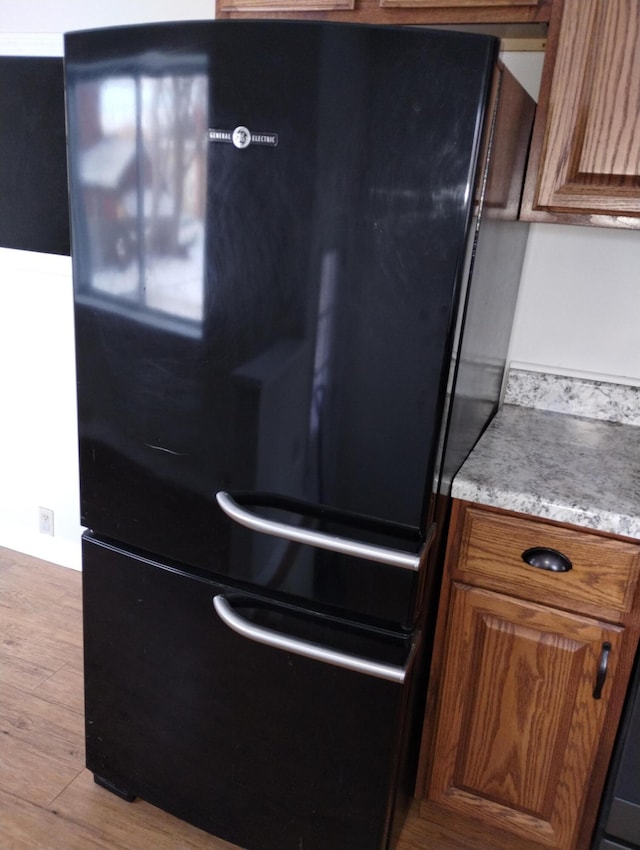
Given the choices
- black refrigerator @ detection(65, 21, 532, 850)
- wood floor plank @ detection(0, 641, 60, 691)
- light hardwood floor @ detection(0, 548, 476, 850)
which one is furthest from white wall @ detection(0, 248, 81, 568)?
black refrigerator @ detection(65, 21, 532, 850)

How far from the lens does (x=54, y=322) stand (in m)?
2.36

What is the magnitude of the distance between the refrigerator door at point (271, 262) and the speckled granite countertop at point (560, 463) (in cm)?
27

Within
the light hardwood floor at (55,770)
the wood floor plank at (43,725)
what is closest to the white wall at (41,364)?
the light hardwood floor at (55,770)

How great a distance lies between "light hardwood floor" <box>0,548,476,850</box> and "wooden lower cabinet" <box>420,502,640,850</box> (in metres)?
0.21

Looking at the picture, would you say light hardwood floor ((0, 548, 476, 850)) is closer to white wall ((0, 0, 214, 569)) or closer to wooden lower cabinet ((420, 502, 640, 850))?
wooden lower cabinet ((420, 502, 640, 850))

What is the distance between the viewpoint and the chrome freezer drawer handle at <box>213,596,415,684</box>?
128 cm

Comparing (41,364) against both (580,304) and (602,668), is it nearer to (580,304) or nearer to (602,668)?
(580,304)

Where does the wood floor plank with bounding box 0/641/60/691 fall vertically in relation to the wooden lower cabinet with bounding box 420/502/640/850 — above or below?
below

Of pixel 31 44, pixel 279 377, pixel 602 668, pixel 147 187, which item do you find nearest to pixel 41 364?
pixel 31 44

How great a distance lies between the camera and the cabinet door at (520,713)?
1.41 m

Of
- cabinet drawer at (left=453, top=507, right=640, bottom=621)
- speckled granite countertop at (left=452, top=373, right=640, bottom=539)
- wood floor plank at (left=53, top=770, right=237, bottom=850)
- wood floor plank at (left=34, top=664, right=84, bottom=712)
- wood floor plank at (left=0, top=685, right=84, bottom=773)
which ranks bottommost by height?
wood floor plank at (left=53, top=770, right=237, bottom=850)

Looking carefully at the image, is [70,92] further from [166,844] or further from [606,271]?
[166,844]

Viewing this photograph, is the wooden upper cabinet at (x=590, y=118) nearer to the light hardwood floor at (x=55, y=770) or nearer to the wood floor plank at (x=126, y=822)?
the light hardwood floor at (x=55, y=770)

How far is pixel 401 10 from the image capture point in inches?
56.1
